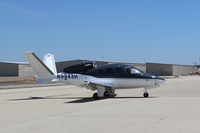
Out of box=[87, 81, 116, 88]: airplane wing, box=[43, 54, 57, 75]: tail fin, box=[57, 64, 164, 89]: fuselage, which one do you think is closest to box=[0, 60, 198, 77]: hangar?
box=[43, 54, 57, 75]: tail fin

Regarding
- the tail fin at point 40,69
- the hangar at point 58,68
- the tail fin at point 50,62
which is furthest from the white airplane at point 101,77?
the hangar at point 58,68

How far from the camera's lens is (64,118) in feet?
44.3

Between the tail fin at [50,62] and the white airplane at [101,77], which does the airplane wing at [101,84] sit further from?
the tail fin at [50,62]

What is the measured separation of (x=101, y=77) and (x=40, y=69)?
164 inches

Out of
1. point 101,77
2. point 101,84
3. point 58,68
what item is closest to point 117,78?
point 101,77

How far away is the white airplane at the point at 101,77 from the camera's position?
23.7 metres

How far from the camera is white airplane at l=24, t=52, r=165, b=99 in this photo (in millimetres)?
23719

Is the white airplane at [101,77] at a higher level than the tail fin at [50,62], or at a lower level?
lower

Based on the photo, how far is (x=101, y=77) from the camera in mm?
24281

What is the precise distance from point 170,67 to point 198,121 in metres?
131

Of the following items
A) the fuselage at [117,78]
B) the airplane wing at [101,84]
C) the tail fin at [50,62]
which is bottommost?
the airplane wing at [101,84]

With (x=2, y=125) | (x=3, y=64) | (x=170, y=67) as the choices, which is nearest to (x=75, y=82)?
(x=2, y=125)

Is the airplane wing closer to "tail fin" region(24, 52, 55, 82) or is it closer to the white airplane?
the white airplane

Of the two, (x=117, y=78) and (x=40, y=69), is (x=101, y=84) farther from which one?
(x=40, y=69)
